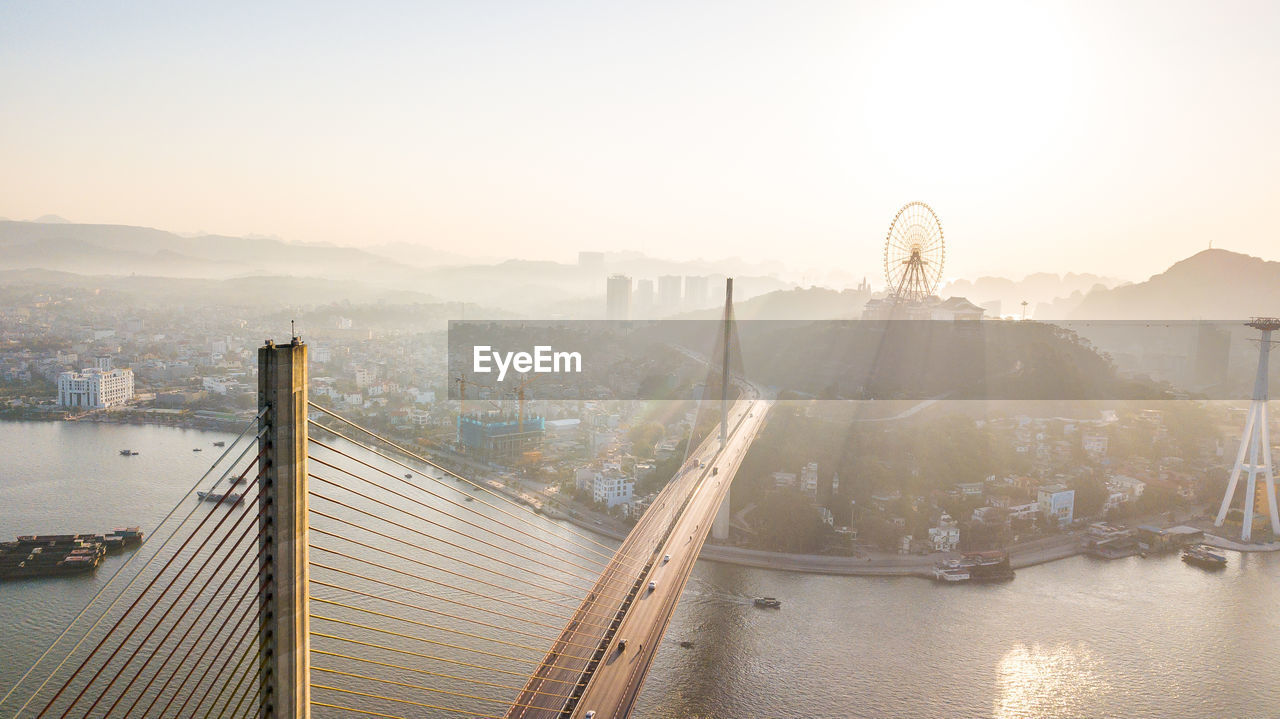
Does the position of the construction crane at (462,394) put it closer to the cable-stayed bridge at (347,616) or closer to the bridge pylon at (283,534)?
the cable-stayed bridge at (347,616)

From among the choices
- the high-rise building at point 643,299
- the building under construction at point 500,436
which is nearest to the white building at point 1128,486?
the building under construction at point 500,436

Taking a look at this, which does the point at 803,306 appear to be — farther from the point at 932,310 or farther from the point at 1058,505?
the point at 1058,505

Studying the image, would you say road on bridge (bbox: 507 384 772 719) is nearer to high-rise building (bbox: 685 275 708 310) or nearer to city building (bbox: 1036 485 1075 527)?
city building (bbox: 1036 485 1075 527)

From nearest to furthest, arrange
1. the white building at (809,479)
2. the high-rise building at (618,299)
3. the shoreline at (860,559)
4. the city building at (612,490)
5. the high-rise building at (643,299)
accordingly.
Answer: the shoreline at (860,559)
the city building at (612,490)
the white building at (809,479)
the high-rise building at (618,299)
the high-rise building at (643,299)

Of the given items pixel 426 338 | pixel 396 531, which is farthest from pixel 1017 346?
pixel 426 338

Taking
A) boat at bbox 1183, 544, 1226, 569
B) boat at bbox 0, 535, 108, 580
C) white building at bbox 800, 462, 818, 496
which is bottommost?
boat at bbox 1183, 544, 1226, 569

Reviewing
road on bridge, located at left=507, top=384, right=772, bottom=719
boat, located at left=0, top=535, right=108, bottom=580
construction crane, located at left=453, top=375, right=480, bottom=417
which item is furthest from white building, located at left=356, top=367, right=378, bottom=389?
road on bridge, located at left=507, top=384, right=772, bottom=719
